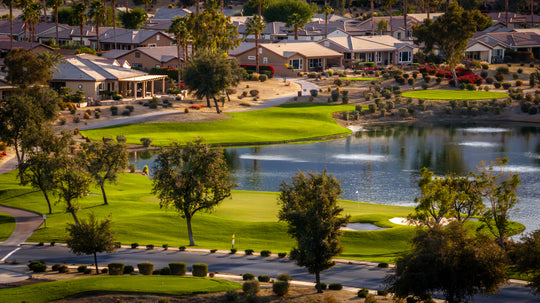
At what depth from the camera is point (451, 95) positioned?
12419 cm

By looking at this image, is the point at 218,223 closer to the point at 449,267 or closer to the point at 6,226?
the point at 6,226

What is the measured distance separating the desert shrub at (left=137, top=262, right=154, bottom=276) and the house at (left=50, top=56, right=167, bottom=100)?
69.7 m

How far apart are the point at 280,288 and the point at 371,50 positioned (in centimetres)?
12062

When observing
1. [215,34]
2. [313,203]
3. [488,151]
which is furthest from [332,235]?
[215,34]

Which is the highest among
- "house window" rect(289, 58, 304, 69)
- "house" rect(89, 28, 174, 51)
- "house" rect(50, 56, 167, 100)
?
"house" rect(89, 28, 174, 51)

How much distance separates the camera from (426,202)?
47750mm

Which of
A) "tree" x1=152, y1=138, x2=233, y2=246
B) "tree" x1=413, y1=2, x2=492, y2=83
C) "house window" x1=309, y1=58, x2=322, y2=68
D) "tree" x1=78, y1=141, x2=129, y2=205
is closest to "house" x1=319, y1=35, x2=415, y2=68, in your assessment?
"house window" x1=309, y1=58, x2=322, y2=68

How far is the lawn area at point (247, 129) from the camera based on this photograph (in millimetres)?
96438

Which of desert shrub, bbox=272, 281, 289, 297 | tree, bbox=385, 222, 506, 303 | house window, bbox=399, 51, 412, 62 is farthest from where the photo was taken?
house window, bbox=399, 51, 412, 62

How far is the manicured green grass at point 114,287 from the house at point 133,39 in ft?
378

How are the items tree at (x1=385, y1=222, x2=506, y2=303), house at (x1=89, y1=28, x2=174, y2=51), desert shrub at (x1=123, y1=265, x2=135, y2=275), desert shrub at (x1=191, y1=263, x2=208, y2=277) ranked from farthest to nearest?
house at (x1=89, y1=28, x2=174, y2=51), desert shrub at (x1=123, y1=265, x2=135, y2=275), desert shrub at (x1=191, y1=263, x2=208, y2=277), tree at (x1=385, y1=222, x2=506, y2=303)

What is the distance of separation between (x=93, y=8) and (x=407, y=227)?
11631 centimetres

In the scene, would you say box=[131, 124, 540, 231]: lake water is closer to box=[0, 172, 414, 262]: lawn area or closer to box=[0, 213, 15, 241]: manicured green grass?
box=[0, 172, 414, 262]: lawn area

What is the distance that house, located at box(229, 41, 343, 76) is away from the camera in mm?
142875
